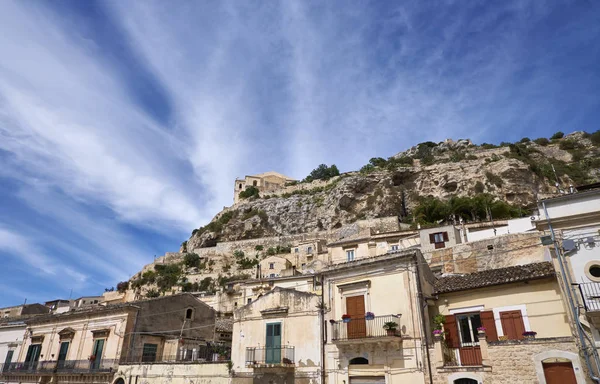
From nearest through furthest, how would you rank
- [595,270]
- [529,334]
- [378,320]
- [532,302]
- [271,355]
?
[595,270]
[529,334]
[532,302]
[378,320]
[271,355]

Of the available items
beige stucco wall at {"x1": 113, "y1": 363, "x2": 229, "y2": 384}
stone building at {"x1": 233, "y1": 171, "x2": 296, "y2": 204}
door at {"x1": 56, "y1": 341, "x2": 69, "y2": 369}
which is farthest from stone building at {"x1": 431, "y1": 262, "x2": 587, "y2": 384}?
stone building at {"x1": 233, "y1": 171, "x2": 296, "y2": 204}

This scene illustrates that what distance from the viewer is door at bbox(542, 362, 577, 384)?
15.3 metres

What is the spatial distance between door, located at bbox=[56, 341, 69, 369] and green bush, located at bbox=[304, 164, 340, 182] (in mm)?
76731

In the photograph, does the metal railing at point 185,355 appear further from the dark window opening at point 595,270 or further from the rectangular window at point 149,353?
the dark window opening at point 595,270

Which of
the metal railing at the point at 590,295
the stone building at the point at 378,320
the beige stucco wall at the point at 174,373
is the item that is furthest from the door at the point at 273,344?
the metal railing at the point at 590,295

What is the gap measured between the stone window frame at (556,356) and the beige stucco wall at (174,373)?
54.4ft

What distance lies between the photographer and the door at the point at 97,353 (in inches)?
1189

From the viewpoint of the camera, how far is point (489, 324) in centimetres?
1869

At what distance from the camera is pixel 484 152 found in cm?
8075

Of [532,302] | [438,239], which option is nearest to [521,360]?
[532,302]

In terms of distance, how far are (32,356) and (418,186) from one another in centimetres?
6490

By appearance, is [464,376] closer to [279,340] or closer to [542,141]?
[279,340]

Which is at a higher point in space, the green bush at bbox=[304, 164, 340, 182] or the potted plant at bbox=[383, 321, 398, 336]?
the green bush at bbox=[304, 164, 340, 182]

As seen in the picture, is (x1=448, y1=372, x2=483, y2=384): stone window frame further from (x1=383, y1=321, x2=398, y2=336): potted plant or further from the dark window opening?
the dark window opening
